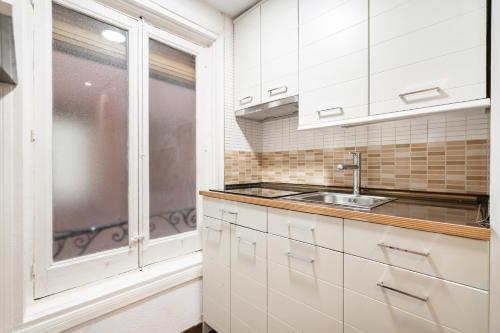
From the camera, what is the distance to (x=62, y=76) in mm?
1219

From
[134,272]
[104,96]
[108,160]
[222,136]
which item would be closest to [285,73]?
[222,136]

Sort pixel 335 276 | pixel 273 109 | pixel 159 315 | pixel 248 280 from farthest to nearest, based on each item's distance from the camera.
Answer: pixel 273 109 < pixel 159 315 < pixel 248 280 < pixel 335 276

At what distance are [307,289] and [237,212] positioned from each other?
1.83ft

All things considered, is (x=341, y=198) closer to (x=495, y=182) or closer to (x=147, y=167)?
(x=495, y=182)

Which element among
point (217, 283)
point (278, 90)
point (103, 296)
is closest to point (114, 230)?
point (103, 296)

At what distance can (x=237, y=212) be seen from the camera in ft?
4.57

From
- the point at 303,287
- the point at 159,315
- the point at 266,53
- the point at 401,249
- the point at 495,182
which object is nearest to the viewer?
the point at 495,182

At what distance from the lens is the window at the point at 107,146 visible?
3.84 ft

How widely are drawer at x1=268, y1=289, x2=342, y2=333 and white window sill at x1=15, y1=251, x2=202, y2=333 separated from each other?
0.66 m

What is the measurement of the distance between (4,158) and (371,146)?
6.22 ft

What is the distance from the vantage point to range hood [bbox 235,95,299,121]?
1.51 meters

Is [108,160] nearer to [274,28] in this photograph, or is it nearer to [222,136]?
[222,136]

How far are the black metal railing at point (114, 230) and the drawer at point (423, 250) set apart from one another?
119 centimetres

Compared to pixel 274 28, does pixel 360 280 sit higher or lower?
lower
